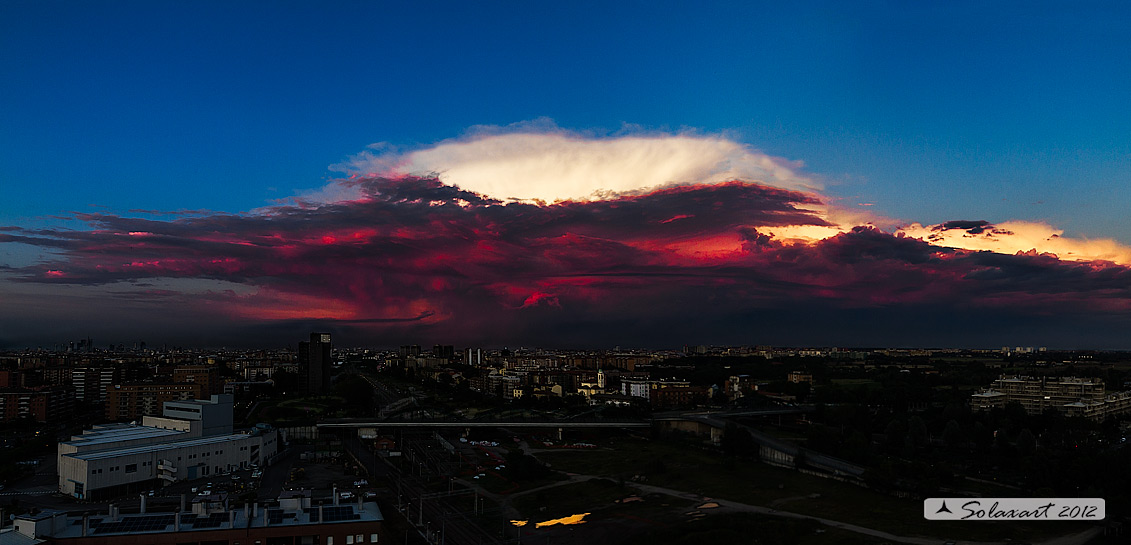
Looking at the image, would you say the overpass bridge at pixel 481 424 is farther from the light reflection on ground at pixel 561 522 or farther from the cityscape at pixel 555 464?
the light reflection on ground at pixel 561 522

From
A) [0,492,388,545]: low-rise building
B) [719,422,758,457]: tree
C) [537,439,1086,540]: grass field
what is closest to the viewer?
[0,492,388,545]: low-rise building

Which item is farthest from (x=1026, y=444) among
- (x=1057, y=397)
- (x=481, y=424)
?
(x=481, y=424)

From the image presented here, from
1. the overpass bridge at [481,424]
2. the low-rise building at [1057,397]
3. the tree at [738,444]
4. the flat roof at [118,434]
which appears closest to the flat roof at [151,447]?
the flat roof at [118,434]

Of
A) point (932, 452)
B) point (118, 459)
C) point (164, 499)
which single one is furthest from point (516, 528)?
point (932, 452)

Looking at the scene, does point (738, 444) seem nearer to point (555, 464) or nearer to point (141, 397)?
point (555, 464)

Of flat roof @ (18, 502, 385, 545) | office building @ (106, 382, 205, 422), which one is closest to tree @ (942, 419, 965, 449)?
flat roof @ (18, 502, 385, 545)

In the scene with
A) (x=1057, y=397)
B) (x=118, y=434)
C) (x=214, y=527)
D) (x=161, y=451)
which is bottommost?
(x=1057, y=397)

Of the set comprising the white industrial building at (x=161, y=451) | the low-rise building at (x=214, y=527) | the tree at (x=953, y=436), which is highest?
the low-rise building at (x=214, y=527)

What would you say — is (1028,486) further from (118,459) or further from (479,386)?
(479,386)

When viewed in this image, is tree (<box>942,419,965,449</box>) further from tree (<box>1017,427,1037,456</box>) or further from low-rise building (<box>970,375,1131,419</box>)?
low-rise building (<box>970,375,1131,419</box>)
